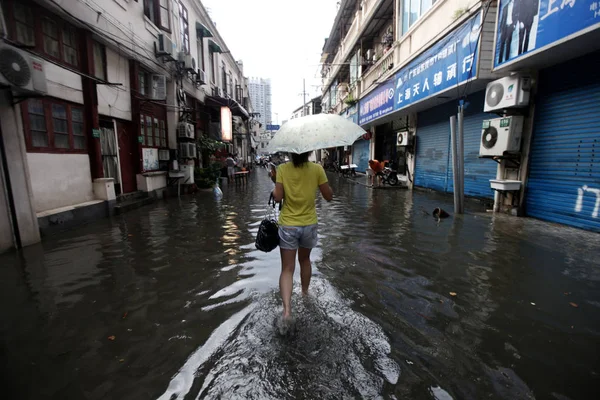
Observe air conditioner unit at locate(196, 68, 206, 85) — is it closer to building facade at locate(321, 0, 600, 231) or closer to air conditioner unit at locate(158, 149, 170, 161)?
air conditioner unit at locate(158, 149, 170, 161)

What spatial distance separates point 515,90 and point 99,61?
36.2 ft

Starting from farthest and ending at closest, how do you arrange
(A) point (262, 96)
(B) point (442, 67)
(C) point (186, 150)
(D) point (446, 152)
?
(A) point (262, 96) → (C) point (186, 150) → (D) point (446, 152) → (B) point (442, 67)

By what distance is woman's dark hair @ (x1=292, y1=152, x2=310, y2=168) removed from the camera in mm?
2908

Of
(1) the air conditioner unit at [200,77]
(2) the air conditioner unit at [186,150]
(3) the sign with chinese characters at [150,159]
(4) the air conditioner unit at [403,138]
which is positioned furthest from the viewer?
(1) the air conditioner unit at [200,77]

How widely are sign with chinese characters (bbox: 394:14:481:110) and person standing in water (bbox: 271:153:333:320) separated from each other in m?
7.25

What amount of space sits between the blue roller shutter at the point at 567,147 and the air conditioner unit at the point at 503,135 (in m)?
0.35

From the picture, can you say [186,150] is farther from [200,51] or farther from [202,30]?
[202,30]

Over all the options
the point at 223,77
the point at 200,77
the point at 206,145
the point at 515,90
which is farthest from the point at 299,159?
the point at 223,77

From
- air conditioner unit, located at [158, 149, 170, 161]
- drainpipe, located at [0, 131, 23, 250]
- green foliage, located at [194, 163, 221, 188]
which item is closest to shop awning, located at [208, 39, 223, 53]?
green foliage, located at [194, 163, 221, 188]

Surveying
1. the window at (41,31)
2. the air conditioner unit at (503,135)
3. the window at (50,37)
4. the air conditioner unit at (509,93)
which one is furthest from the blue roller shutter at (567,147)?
the window at (50,37)

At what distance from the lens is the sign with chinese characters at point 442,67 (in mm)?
8031

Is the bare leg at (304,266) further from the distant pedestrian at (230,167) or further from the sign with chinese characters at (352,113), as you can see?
the sign with chinese characters at (352,113)

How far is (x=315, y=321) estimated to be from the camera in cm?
298

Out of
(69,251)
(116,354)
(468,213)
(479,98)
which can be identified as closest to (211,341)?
(116,354)
